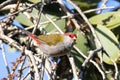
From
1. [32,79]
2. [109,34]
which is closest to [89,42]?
[109,34]

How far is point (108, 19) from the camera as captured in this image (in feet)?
5.07

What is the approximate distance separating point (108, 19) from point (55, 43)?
179 mm

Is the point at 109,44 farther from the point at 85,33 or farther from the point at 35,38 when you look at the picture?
the point at 35,38

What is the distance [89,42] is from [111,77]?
13cm

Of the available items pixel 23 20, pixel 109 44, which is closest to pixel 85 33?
pixel 109 44

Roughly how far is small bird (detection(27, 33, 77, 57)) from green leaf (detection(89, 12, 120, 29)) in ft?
0.30

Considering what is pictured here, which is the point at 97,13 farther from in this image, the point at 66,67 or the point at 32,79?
the point at 32,79

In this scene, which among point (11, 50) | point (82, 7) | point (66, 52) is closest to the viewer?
point (66, 52)

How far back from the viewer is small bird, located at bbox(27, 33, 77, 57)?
141cm

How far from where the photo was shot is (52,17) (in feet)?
5.08

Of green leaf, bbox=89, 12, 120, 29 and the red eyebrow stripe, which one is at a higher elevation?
the red eyebrow stripe

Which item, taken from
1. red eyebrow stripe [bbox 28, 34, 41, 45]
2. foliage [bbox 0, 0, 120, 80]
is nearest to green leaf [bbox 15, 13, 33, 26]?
foliage [bbox 0, 0, 120, 80]

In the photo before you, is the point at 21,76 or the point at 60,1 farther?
the point at 60,1

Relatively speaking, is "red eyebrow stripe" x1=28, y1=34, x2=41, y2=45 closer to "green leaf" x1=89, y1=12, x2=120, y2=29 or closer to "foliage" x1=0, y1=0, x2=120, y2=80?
"foliage" x1=0, y1=0, x2=120, y2=80
